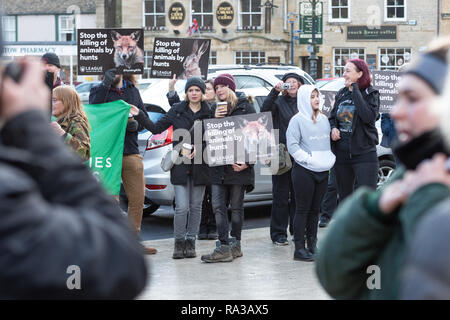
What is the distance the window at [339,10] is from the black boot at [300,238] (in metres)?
37.0

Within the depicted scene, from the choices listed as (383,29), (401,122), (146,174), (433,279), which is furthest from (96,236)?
(383,29)

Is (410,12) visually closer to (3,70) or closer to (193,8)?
(193,8)

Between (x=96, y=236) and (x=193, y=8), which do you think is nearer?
(x=96, y=236)

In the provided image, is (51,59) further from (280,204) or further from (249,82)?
(249,82)

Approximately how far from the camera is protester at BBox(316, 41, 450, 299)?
1929 millimetres

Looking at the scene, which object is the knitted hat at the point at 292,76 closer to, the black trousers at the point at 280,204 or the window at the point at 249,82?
→ the black trousers at the point at 280,204

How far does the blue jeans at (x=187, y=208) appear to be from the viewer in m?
8.23

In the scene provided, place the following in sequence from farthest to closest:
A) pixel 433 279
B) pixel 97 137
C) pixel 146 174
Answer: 1. pixel 146 174
2. pixel 97 137
3. pixel 433 279

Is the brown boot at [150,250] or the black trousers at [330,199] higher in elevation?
the black trousers at [330,199]

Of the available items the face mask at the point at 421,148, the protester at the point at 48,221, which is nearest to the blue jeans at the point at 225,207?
the face mask at the point at 421,148

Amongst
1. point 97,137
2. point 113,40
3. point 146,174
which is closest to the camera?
point 97,137

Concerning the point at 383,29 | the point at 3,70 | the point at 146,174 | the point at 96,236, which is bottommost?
the point at 146,174

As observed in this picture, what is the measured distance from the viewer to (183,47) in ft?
31.5

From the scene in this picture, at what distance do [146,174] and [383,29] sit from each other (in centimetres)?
3560
